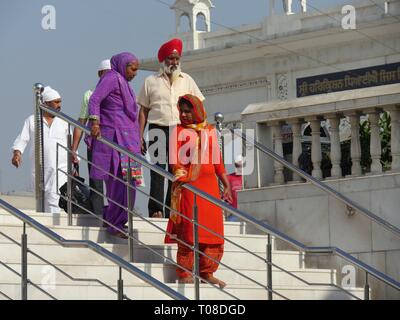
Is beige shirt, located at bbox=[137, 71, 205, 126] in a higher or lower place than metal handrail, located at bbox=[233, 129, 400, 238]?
higher

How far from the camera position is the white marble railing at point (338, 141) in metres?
13.1

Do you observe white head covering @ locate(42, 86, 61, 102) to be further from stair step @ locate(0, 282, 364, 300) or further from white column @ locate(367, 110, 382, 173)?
stair step @ locate(0, 282, 364, 300)

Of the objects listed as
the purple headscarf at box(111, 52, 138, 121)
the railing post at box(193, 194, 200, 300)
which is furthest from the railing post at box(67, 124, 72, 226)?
the railing post at box(193, 194, 200, 300)

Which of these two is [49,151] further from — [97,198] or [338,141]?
[338,141]

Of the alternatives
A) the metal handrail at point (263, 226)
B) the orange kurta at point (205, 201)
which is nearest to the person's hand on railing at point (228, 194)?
the orange kurta at point (205, 201)

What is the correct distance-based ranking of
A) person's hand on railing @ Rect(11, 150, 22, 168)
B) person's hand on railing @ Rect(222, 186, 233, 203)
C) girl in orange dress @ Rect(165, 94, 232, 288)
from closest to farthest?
girl in orange dress @ Rect(165, 94, 232, 288)
person's hand on railing @ Rect(222, 186, 233, 203)
person's hand on railing @ Rect(11, 150, 22, 168)

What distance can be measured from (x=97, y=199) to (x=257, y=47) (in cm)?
2141

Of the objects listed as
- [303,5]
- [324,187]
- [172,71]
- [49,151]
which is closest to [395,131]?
[324,187]

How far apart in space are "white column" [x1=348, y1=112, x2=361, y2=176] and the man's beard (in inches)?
62.7

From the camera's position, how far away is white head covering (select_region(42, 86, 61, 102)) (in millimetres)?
13719

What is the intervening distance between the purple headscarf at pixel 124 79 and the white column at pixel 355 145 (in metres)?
1.98

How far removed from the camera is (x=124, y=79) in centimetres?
1284

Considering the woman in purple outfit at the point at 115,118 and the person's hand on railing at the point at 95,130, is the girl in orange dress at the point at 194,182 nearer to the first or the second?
the person's hand on railing at the point at 95,130

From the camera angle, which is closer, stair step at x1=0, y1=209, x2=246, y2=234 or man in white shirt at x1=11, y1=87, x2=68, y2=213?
stair step at x1=0, y1=209, x2=246, y2=234
